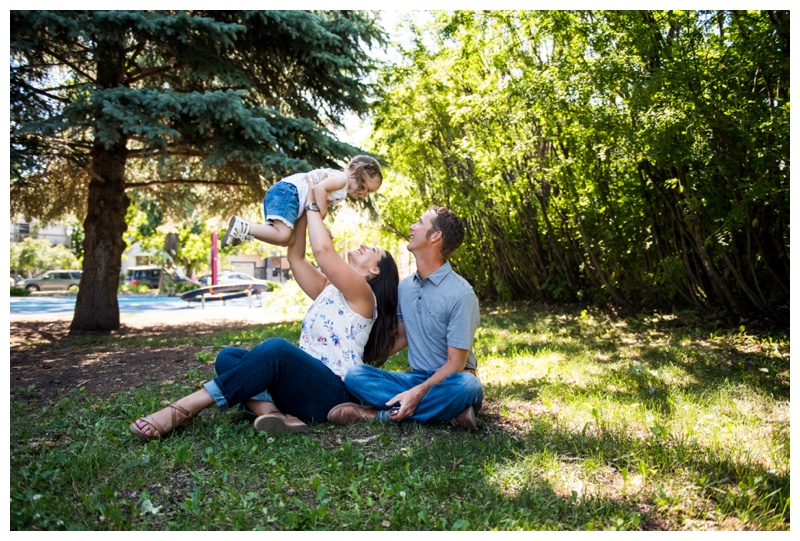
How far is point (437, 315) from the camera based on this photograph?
11.7 feet

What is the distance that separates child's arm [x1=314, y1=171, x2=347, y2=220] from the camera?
12.6 ft

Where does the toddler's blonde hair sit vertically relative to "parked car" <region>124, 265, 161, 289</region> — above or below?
above

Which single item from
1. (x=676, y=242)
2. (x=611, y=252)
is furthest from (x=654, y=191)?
(x=611, y=252)

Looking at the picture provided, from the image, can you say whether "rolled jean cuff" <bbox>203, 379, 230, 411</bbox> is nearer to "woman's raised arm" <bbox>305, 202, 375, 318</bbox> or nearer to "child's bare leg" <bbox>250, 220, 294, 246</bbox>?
"woman's raised arm" <bbox>305, 202, 375, 318</bbox>

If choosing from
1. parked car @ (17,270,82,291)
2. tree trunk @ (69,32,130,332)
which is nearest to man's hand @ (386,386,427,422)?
tree trunk @ (69,32,130,332)

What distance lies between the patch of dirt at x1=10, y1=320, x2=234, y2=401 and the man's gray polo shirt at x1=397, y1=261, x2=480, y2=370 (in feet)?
9.12

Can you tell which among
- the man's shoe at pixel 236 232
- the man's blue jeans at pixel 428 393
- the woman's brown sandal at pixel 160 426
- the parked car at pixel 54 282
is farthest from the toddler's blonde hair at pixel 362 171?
the parked car at pixel 54 282

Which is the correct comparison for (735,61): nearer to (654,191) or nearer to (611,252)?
(654,191)

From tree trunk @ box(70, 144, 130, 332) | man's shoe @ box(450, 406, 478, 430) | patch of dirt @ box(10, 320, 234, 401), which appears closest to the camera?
man's shoe @ box(450, 406, 478, 430)

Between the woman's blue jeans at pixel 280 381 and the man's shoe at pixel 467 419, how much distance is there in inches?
26.0

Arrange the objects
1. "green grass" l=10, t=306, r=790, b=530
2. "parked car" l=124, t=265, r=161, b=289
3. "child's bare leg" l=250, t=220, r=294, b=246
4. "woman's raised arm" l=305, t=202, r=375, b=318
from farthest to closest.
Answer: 1. "parked car" l=124, t=265, r=161, b=289
2. "child's bare leg" l=250, t=220, r=294, b=246
3. "woman's raised arm" l=305, t=202, r=375, b=318
4. "green grass" l=10, t=306, r=790, b=530

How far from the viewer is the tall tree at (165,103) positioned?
7777mm

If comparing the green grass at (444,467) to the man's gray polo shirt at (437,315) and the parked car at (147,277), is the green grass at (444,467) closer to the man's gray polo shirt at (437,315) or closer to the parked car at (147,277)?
the man's gray polo shirt at (437,315)

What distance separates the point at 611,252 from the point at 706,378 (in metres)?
4.90
